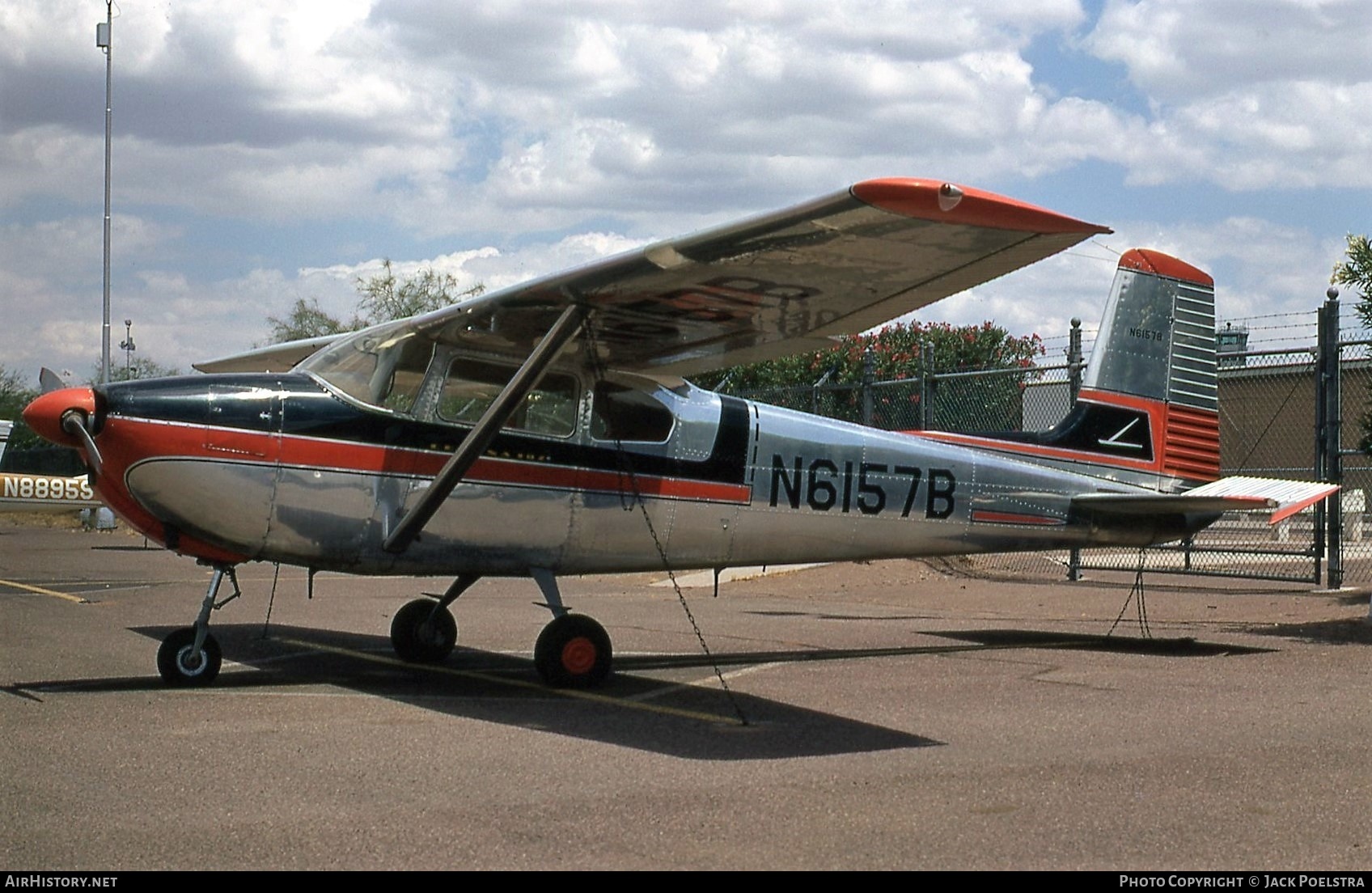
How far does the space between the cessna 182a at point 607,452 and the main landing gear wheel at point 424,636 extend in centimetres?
2

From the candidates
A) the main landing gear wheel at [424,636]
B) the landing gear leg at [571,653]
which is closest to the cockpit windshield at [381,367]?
the landing gear leg at [571,653]

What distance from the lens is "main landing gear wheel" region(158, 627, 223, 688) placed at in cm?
808

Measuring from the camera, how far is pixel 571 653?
27.0ft

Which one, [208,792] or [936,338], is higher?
[936,338]

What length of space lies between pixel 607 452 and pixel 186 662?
9.25 ft

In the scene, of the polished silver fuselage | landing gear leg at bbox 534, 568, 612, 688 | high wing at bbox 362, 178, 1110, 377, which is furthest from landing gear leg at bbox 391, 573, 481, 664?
high wing at bbox 362, 178, 1110, 377

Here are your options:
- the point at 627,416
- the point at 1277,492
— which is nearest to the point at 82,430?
the point at 627,416

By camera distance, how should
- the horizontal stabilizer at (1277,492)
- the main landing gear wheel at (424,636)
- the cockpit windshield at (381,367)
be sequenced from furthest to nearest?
the main landing gear wheel at (424,636), the horizontal stabilizer at (1277,492), the cockpit windshield at (381,367)

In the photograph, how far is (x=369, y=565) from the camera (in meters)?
8.15

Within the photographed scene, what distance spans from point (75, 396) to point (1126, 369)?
Answer: 296 inches

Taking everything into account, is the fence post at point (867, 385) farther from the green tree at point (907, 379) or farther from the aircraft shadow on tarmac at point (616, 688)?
the aircraft shadow on tarmac at point (616, 688)

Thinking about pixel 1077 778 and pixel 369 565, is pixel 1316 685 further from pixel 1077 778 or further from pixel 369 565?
pixel 369 565

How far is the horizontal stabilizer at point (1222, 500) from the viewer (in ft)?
30.8

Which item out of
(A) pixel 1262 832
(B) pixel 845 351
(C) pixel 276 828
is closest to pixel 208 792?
(C) pixel 276 828
